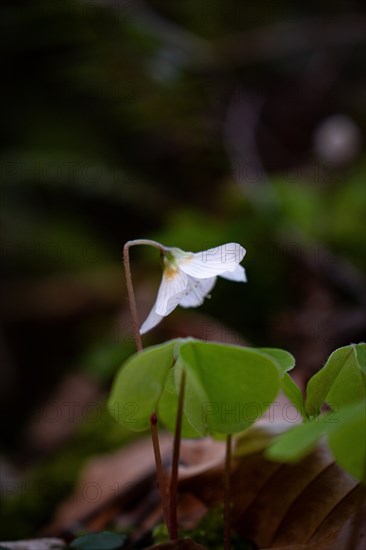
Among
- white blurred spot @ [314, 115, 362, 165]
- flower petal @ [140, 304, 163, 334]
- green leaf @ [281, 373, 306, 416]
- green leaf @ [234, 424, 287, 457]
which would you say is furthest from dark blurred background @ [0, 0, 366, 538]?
green leaf @ [281, 373, 306, 416]

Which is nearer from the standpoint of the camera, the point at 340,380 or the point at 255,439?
the point at 340,380

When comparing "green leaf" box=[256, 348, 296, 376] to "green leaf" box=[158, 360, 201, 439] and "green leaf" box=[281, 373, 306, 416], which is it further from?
"green leaf" box=[158, 360, 201, 439]

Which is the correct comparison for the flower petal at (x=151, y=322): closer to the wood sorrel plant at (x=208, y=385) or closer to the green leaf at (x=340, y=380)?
the wood sorrel plant at (x=208, y=385)

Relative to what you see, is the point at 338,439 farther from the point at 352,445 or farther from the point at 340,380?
→ the point at 340,380

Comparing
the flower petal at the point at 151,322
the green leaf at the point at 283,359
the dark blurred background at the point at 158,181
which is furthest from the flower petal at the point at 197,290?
the dark blurred background at the point at 158,181

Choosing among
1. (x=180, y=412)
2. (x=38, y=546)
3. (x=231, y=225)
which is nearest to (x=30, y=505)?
(x=38, y=546)

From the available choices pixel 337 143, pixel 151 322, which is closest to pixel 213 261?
pixel 151 322

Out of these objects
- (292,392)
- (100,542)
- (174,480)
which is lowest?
(100,542)
